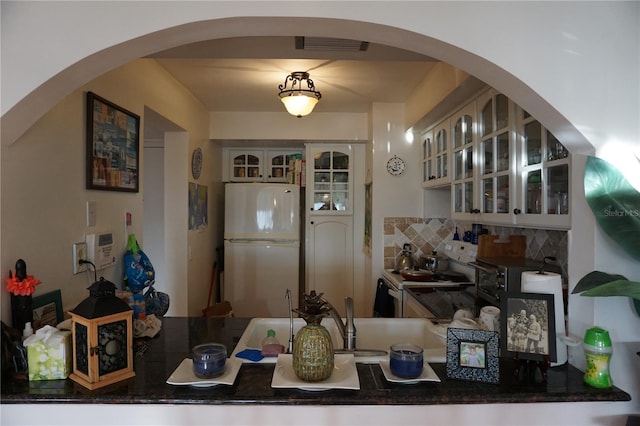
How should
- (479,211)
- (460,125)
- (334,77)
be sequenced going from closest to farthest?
(479,211), (460,125), (334,77)

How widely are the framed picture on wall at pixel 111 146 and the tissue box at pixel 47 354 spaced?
76cm

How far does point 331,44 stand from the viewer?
196 cm

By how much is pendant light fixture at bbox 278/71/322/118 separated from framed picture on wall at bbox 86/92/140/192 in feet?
3.31

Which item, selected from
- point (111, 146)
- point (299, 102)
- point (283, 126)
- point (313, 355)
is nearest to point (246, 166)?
point (283, 126)

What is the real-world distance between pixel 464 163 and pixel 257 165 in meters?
2.65

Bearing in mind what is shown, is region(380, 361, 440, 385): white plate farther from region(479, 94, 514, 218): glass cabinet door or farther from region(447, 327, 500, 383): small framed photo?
region(479, 94, 514, 218): glass cabinet door

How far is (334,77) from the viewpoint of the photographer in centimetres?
299

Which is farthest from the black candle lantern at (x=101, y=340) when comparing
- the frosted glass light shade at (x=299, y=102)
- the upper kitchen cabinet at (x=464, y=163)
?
the upper kitchen cabinet at (x=464, y=163)

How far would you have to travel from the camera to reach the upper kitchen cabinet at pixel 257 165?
15.2 feet

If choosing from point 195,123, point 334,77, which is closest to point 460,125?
point 334,77

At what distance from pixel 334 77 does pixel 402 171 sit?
48.2 inches

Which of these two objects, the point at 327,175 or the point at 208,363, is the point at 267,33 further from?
the point at 327,175

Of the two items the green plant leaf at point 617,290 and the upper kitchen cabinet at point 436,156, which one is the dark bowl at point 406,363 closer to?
the green plant leaf at point 617,290

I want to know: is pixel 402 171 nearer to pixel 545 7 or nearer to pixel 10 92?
pixel 545 7
